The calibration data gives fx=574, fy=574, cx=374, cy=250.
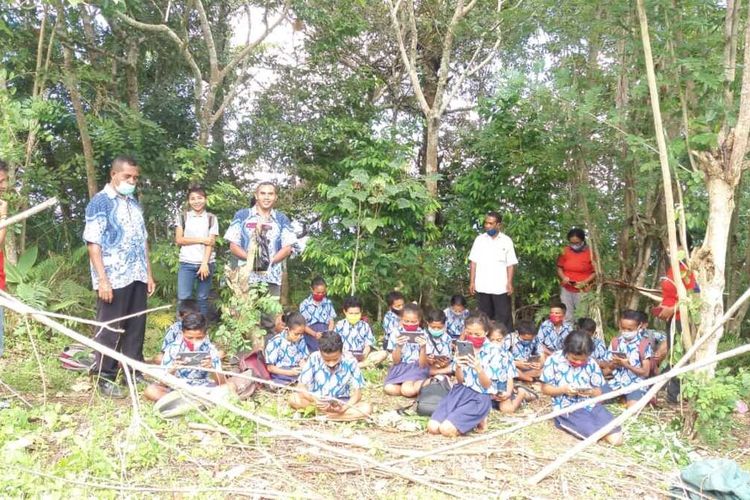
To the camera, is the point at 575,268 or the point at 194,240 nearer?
the point at 194,240

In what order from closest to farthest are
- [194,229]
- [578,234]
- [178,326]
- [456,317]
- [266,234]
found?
[178,326] → [266,234] → [194,229] → [456,317] → [578,234]

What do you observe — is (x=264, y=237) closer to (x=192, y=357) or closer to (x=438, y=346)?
(x=192, y=357)

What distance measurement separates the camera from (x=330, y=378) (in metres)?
4.44

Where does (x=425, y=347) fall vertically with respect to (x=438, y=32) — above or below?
below

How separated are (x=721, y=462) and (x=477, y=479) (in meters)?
1.37

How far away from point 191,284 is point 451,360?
2.67 meters

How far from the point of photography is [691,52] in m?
4.29

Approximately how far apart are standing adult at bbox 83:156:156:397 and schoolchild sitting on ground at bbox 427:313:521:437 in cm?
246

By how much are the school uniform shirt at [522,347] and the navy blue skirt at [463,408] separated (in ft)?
5.21

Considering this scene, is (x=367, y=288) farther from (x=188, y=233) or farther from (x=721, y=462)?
(x=721, y=462)

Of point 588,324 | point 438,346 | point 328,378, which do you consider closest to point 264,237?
point 328,378

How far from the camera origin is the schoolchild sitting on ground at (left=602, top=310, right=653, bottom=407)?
514 cm

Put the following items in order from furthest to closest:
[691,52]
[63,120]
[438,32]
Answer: [438,32] < [63,120] < [691,52]

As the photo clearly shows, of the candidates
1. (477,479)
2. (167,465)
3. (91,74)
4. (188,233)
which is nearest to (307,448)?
(167,465)
